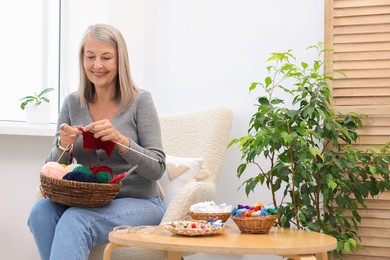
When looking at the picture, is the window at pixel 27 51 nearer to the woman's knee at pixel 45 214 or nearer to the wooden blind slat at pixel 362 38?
the woman's knee at pixel 45 214

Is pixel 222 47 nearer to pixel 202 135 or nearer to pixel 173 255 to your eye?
pixel 202 135

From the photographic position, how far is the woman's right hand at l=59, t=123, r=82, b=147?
70.5 inches

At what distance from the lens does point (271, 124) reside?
219 cm

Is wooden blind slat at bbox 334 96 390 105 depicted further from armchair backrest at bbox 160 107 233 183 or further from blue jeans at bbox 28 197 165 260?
blue jeans at bbox 28 197 165 260

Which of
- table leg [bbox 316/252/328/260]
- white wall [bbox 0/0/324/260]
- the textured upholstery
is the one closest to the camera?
table leg [bbox 316/252/328/260]

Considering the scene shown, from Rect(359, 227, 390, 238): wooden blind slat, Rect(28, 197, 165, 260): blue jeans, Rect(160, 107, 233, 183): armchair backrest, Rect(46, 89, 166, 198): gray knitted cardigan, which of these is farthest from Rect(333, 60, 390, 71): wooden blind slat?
Rect(28, 197, 165, 260): blue jeans

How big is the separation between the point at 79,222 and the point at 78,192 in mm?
84

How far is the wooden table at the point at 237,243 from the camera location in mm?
1376

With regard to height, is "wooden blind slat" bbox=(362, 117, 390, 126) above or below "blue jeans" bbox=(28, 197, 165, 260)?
above

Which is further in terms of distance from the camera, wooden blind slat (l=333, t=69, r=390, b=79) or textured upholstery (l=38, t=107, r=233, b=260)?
textured upholstery (l=38, t=107, r=233, b=260)

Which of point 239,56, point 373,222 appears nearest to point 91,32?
point 239,56

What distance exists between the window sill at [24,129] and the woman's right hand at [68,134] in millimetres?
566

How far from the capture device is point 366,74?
2205 millimetres

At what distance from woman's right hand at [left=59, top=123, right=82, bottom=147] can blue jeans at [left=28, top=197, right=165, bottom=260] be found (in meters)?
0.20
